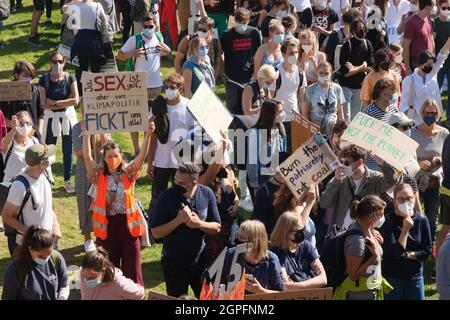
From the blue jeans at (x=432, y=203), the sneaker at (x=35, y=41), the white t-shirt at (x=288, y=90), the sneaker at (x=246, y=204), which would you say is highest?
the white t-shirt at (x=288, y=90)

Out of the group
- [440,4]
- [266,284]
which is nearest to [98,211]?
[266,284]

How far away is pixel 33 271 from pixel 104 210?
1570 millimetres

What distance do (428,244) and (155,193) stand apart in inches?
136

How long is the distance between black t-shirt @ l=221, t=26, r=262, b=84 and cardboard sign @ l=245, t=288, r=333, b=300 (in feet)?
23.1

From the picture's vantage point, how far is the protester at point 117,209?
1090 centimetres

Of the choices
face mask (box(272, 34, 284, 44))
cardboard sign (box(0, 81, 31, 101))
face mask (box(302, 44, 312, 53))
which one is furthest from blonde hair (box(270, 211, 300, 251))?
face mask (box(272, 34, 284, 44))

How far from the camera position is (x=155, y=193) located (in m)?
12.9

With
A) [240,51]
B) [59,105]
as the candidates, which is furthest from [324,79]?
[59,105]

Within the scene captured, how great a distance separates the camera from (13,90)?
13164mm

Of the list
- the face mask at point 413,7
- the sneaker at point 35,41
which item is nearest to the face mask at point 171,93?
the face mask at point 413,7

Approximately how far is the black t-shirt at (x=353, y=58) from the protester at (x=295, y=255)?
5807 mm

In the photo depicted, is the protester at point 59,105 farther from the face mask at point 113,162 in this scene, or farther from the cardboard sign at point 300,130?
the face mask at point 113,162
